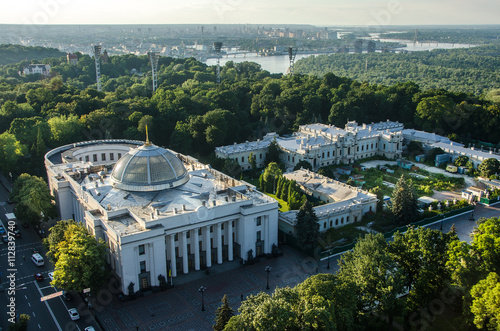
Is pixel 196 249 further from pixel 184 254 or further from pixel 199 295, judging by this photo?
pixel 199 295

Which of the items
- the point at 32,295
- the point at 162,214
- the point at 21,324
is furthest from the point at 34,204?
the point at 21,324

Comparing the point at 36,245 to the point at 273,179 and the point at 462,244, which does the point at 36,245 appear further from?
the point at 462,244

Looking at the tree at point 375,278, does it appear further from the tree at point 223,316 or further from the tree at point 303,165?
the tree at point 303,165

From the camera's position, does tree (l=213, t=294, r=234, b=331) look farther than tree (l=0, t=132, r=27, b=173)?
No

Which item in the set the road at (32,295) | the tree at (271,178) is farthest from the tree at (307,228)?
the road at (32,295)

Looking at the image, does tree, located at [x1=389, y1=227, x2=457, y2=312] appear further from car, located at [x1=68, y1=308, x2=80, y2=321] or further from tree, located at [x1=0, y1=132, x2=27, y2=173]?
tree, located at [x1=0, y1=132, x2=27, y2=173]

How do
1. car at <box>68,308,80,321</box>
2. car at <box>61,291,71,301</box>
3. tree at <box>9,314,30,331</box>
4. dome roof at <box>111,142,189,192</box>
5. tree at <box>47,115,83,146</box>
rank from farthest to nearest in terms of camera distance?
1. tree at <box>47,115,83,146</box>
2. dome roof at <box>111,142,189,192</box>
3. car at <box>61,291,71,301</box>
4. car at <box>68,308,80,321</box>
5. tree at <box>9,314,30,331</box>

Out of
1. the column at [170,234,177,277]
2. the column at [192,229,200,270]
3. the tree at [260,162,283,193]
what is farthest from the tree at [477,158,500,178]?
the column at [170,234,177,277]

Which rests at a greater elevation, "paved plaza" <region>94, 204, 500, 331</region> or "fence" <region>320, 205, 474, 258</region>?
"fence" <region>320, 205, 474, 258</region>

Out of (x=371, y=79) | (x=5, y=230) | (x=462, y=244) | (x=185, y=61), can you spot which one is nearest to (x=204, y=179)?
(x=5, y=230)
